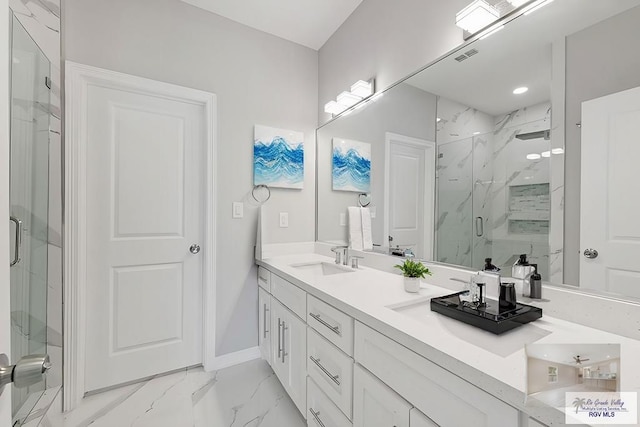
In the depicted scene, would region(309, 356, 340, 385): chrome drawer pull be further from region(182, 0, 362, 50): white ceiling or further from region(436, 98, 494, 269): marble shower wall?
region(182, 0, 362, 50): white ceiling

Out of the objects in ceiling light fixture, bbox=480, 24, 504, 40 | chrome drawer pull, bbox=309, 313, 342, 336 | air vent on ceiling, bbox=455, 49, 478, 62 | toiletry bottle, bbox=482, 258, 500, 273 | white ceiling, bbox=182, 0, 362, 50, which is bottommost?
chrome drawer pull, bbox=309, 313, 342, 336

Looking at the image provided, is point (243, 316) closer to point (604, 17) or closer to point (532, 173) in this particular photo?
point (532, 173)

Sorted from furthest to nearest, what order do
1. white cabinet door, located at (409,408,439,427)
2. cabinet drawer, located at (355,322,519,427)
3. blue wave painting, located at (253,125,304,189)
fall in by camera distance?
blue wave painting, located at (253,125,304,189), white cabinet door, located at (409,408,439,427), cabinet drawer, located at (355,322,519,427)

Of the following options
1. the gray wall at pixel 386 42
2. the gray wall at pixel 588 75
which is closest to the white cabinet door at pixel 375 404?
the gray wall at pixel 588 75

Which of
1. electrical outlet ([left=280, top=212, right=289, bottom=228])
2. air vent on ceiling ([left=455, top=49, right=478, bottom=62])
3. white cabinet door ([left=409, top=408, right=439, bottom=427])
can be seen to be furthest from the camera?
electrical outlet ([left=280, top=212, right=289, bottom=228])

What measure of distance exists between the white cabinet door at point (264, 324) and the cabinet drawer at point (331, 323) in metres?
0.67

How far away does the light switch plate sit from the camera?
7.06ft

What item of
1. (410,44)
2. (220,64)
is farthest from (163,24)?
(410,44)

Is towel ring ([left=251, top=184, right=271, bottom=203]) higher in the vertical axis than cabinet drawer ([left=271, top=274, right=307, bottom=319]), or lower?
higher

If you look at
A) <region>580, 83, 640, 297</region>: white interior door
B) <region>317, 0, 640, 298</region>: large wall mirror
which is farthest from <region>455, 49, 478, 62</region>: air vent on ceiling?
<region>580, 83, 640, 297</region>: white interior door

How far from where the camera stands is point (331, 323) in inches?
49.9

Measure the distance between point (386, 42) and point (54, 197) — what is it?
7.16 ft

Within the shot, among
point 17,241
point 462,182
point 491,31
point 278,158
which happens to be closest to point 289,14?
point 278,158

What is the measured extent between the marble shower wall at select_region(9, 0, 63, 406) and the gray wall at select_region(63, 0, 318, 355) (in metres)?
0.11
